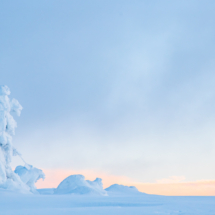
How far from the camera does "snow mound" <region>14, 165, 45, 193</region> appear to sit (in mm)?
31250

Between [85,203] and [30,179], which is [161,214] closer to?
[85,203]

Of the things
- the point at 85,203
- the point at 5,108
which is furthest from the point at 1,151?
the point at 85,203

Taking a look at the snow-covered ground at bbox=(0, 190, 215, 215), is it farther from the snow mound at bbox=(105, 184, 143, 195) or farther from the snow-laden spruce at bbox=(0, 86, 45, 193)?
the snow mound at bbox=(105, 184, 143, 195)

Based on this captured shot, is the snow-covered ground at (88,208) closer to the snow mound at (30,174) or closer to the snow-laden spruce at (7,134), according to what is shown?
the snow-laden spruce at (7,134)

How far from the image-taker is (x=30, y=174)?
104 feet

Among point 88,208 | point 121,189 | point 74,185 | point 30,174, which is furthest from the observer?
point 121,189

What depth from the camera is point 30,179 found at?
3164 cm

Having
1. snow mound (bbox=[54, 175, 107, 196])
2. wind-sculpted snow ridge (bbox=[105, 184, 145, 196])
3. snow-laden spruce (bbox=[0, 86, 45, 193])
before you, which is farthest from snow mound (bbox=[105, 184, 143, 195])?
snow-laden spruce (bbox=[0, 86, 45, 193])

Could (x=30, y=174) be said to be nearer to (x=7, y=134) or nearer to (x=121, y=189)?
(x=7, y=134)

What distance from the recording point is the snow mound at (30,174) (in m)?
31.2

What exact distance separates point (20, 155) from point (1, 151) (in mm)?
2975

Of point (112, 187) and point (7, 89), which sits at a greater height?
point (7, 89)

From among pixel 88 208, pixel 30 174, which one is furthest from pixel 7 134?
pixel 88 208

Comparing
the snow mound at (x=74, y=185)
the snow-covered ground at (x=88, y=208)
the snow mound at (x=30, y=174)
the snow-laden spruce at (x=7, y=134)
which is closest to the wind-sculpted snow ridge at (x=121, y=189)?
the snow mound at (x=74, y=185)
